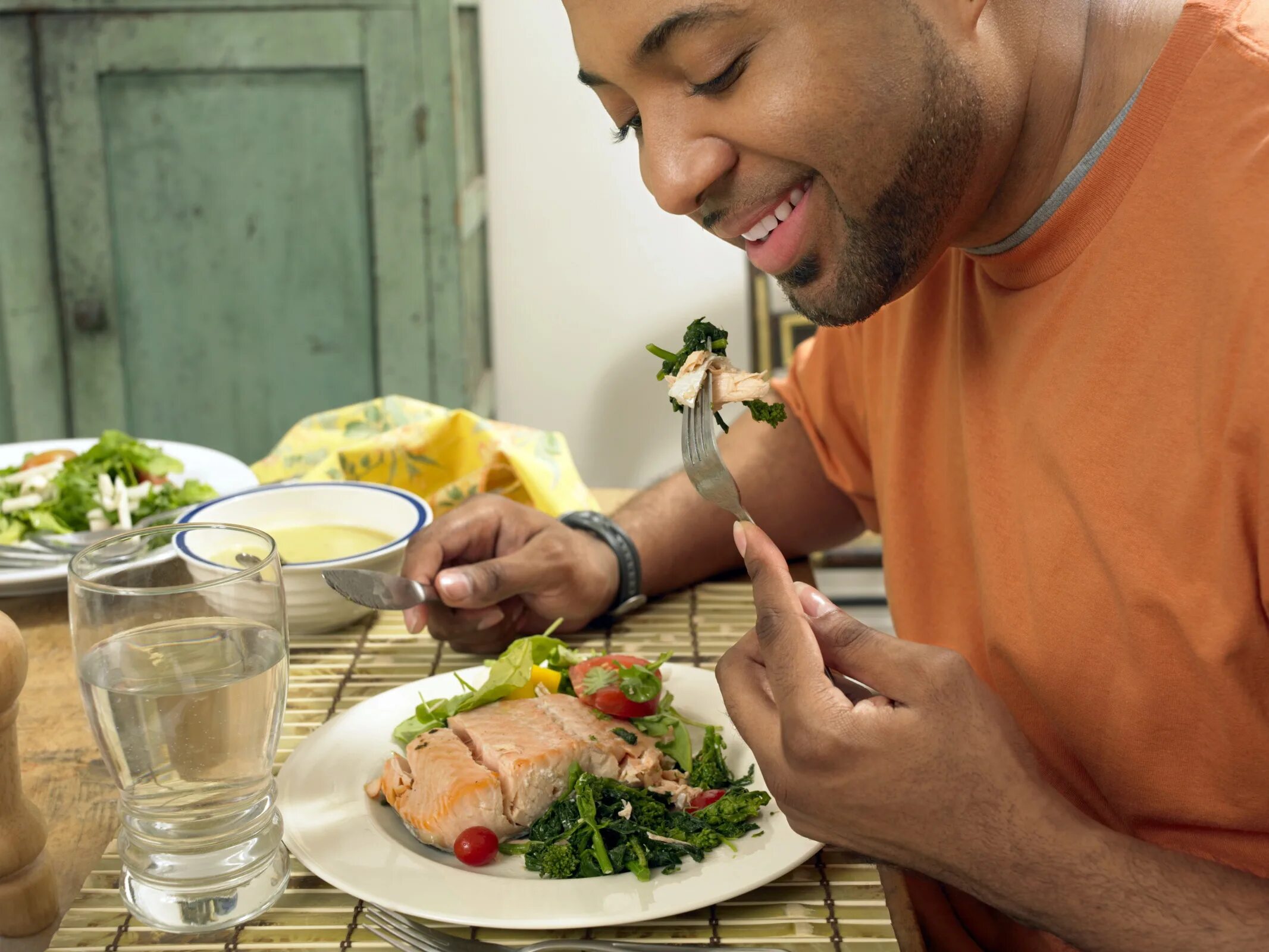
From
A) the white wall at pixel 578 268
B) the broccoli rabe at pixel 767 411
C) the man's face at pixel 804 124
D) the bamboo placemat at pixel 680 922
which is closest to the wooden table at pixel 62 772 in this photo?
the bamboo placemat at pixel 680 922

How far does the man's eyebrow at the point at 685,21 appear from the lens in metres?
1.14

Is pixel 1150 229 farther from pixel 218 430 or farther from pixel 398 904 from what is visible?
pixel 218 430

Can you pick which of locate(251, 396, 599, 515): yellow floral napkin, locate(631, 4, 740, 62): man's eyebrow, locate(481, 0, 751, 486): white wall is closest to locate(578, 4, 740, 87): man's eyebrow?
locate(631, 4, 740, 62): man's eyebrow

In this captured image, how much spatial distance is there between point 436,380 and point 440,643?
1.94 meters

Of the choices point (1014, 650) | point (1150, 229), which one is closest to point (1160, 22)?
point (1150, 229)

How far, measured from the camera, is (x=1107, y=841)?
1.06m

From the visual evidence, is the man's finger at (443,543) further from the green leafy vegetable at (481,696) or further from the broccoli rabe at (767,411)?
the broccoli rabe at (767,411)

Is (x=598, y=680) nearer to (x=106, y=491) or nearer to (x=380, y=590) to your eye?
(x=380, y=590)

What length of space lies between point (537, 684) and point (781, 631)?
37 centimetres

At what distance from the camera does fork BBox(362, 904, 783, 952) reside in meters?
0.98

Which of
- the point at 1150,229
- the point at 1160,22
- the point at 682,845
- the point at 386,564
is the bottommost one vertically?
the point at 682,845

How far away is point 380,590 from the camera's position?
1.52m

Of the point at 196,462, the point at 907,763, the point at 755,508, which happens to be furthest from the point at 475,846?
the point at 196,462

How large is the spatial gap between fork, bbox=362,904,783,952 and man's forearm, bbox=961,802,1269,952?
9.3 inches
